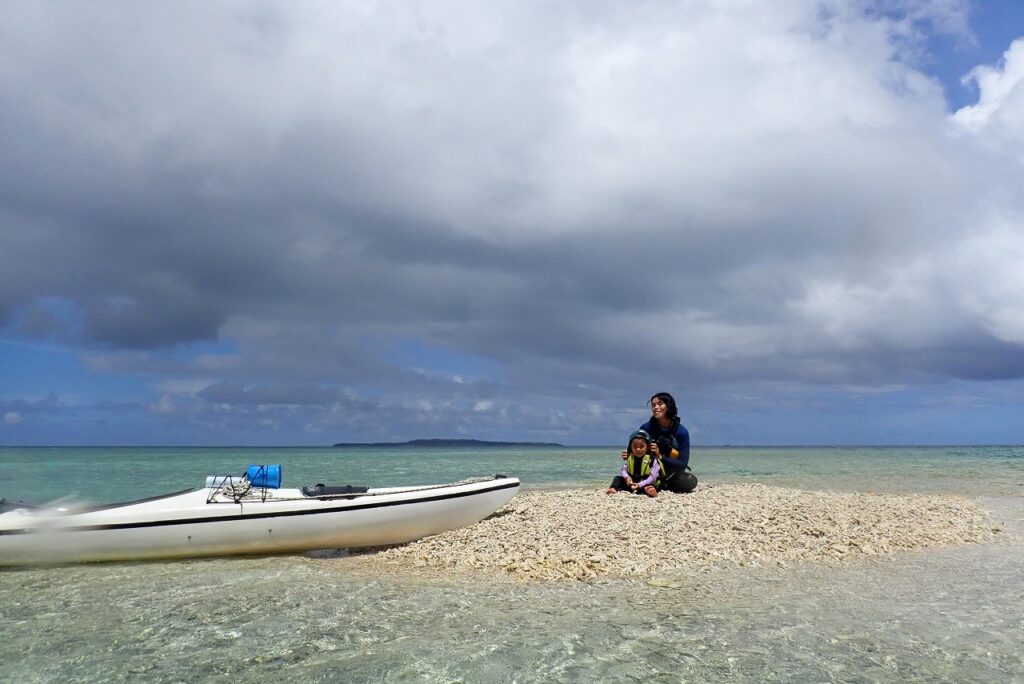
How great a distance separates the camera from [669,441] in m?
14.7

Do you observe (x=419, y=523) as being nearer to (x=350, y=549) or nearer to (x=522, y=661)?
(x=350, y=549)

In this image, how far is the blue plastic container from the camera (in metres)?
11.5

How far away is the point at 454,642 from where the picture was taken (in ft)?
21.8

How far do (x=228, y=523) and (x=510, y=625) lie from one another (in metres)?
5.62

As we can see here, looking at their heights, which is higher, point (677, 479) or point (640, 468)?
point (640, 468)

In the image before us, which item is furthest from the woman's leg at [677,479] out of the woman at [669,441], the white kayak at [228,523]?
the white kayak at [228,523]

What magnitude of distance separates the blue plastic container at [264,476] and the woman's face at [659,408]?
25.0 feet

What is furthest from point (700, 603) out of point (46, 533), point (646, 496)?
point (46, 533)

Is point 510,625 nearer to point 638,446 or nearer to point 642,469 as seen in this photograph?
point 638,446

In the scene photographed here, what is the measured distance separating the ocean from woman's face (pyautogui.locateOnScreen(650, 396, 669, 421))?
5.02m

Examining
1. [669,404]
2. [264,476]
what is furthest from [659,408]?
[264,476]

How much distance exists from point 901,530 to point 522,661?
922cm

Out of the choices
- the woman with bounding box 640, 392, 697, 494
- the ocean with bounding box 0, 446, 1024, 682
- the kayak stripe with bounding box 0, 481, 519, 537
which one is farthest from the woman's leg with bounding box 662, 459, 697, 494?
the kayak stripe with bounding box 0, 481, 519, 537

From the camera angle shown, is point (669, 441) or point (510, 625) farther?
point (669, 441)
